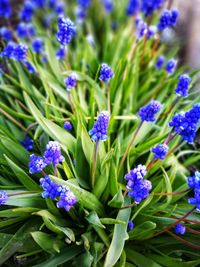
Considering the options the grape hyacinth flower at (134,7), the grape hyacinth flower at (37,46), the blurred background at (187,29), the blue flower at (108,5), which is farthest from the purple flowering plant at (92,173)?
the blurred background at (187,29)

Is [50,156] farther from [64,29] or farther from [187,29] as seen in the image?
[187,29]

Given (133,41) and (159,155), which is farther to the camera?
(133,41)

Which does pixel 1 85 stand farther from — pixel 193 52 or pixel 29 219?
pixel 193 52

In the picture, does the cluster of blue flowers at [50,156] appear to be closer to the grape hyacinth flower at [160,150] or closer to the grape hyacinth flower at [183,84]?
the grape hyacinth flower at [160,150]

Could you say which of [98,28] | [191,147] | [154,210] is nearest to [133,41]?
[98,28]

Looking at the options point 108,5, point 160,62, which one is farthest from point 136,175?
point 108,5

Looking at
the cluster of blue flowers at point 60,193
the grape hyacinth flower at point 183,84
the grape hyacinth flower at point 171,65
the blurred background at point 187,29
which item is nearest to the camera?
the cluster of blue flowers at point 60,193
